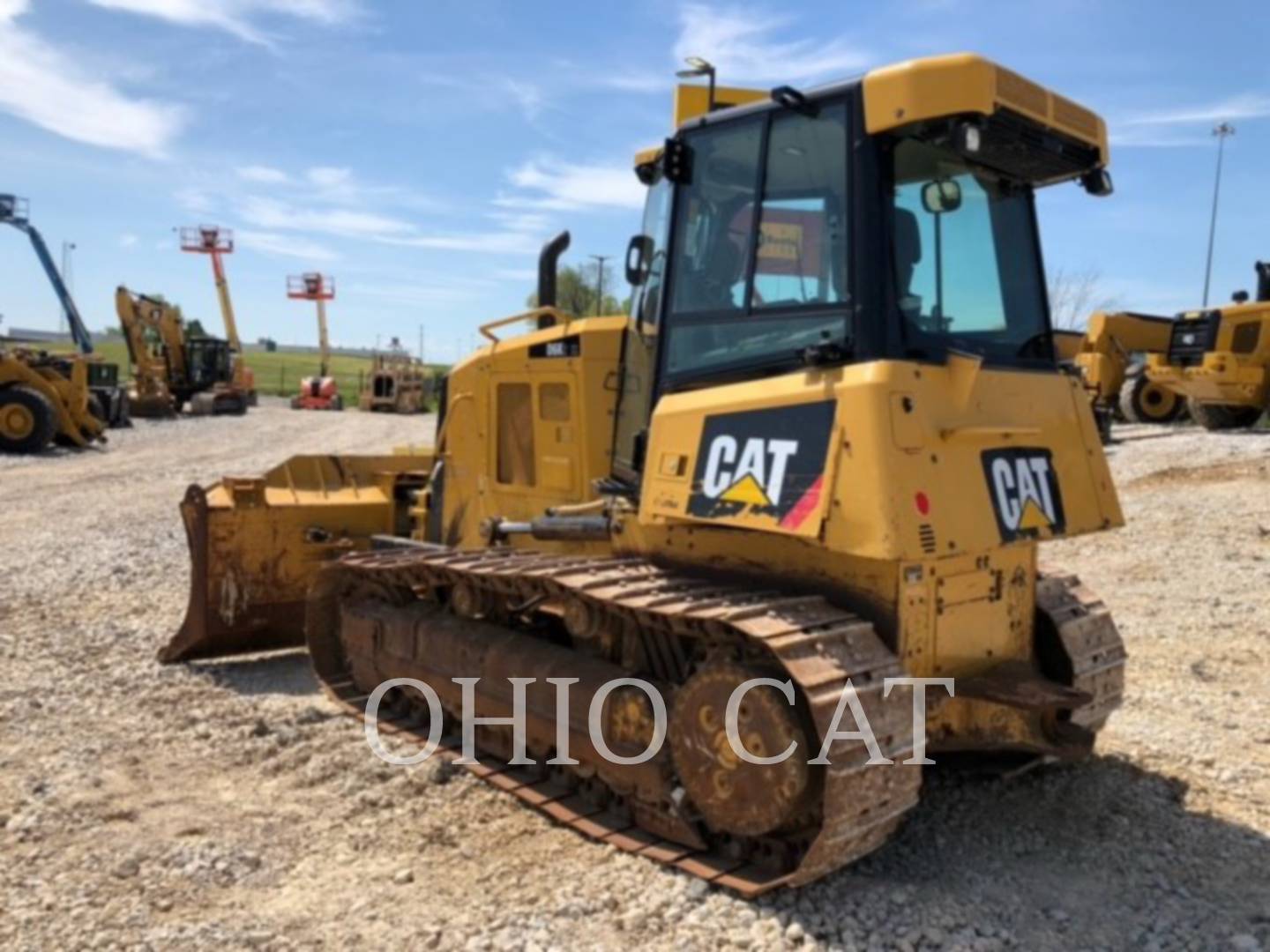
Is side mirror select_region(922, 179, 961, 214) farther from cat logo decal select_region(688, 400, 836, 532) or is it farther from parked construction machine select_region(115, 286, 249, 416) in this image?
parked construction machine select_region(115, 286, 249, 416)

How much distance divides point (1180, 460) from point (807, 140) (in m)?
14.7

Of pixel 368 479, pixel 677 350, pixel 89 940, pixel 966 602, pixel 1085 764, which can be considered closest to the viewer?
pixel 89 940

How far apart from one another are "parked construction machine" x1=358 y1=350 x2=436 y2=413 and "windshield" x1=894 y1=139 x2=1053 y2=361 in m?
39.1

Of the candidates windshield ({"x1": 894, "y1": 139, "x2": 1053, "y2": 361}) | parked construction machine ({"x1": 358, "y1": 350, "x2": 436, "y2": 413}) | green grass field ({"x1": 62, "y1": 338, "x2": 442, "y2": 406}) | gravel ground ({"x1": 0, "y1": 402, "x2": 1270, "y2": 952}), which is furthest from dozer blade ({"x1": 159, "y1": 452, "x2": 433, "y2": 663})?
green grass field ({"x1": 62, "y1": 338, "x2": 442, "y2": 406})

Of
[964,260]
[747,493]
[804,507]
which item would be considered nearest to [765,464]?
[747,493]

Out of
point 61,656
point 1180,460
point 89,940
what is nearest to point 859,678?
point 89,940

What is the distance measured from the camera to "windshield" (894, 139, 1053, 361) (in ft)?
13.7

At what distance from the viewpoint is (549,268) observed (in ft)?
19.4

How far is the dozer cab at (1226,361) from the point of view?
1994 centimetres

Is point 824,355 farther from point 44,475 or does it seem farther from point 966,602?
point 44,475

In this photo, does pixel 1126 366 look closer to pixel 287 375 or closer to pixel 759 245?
pixel 759 245

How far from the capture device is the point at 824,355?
13.3ft

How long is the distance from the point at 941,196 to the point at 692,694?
7.23 ft

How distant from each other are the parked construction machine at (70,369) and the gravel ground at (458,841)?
655 inches
